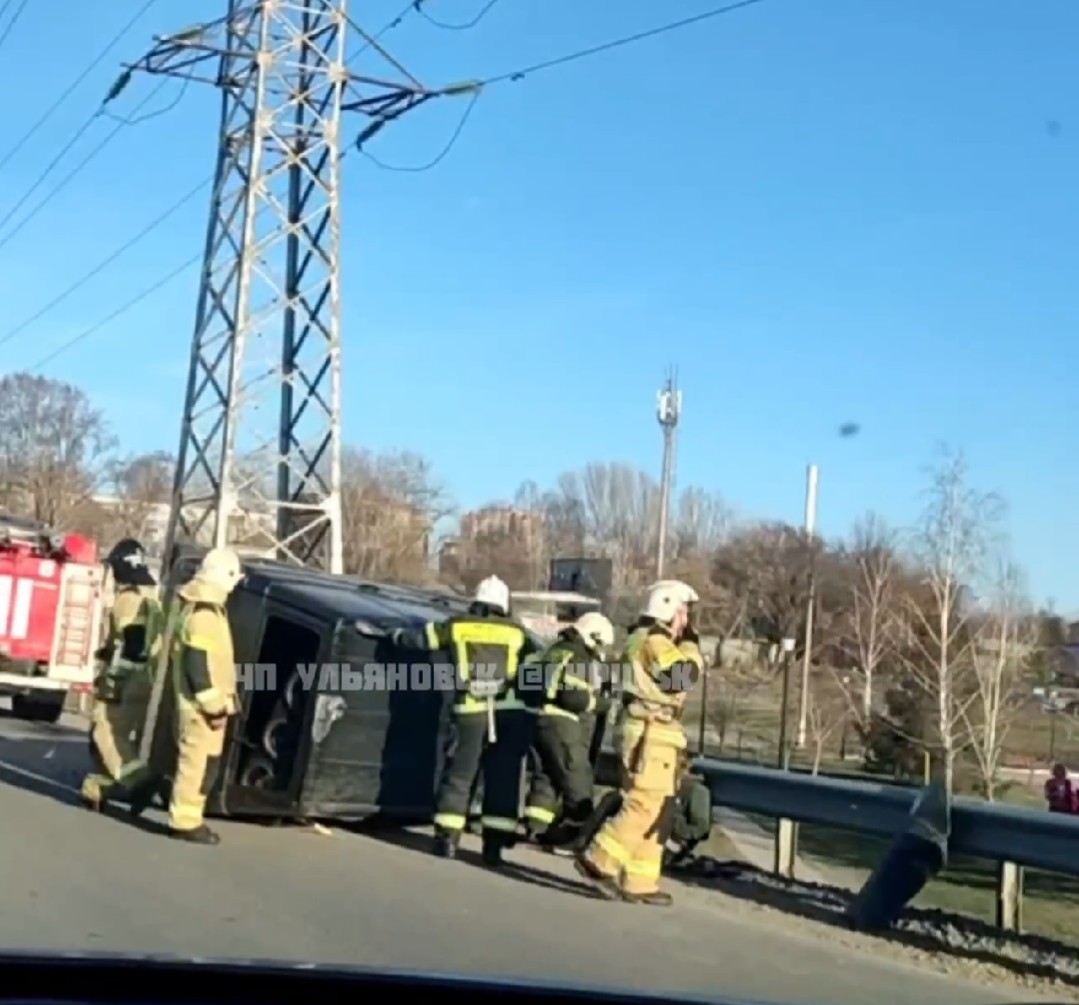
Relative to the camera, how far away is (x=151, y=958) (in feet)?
11.9

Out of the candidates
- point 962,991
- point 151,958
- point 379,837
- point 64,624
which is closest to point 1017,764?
point 64,624

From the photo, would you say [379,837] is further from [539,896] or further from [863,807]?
[863,807]

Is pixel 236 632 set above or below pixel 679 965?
above

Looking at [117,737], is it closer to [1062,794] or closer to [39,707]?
[39,707]

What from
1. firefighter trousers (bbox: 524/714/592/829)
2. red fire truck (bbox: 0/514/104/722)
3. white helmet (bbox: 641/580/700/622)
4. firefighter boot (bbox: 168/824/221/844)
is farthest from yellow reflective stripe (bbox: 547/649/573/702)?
red fire truck (bbox: 0/514/104/722)

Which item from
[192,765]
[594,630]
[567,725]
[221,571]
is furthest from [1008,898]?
[221,571]

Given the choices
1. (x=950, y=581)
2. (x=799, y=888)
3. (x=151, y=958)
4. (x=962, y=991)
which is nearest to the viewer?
(x=151, y=958)

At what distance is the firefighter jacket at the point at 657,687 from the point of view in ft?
34.2

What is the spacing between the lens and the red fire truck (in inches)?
917

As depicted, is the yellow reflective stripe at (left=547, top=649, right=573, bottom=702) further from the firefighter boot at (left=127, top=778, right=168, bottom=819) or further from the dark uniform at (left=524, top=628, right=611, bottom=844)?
the firefighter boot at (left=127, top=778, right=168, bottom=819)

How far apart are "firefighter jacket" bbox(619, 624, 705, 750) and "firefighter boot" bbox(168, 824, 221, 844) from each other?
2854mm

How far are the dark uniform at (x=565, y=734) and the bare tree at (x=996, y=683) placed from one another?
812 inches

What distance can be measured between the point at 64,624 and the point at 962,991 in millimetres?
17357

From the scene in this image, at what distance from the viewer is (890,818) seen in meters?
10.3
